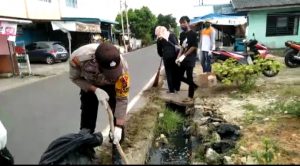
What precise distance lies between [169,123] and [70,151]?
13.3 feet

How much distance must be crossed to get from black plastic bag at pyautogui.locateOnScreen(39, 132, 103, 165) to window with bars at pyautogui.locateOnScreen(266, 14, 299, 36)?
21590mm

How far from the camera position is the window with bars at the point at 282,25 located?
877 inches

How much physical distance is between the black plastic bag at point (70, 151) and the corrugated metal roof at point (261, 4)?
21.0 m

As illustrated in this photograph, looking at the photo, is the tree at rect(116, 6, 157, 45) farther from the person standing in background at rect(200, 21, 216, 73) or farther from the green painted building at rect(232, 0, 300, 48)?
the person standing in background at rect(200, 21, 216, 73)

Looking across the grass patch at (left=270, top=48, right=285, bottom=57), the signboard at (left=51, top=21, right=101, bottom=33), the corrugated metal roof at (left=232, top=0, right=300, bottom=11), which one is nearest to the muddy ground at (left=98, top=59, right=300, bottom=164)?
the grass patch at (left=270, top=48, right=285, bottom=57)

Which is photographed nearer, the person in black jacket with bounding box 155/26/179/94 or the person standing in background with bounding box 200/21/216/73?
the person in black jacket with bounding box 155/26/179/94

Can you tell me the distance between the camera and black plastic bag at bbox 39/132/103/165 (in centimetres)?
256

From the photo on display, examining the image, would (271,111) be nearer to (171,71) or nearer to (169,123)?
(169,123)

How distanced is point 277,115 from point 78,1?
30.4 metres

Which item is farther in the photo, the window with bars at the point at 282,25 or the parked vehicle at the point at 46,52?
the parked vehicle at the point at 46,52

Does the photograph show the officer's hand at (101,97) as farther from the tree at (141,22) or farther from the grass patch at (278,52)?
the tree at (141,22)

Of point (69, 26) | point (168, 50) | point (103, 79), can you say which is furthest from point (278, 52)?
point (103, 79)

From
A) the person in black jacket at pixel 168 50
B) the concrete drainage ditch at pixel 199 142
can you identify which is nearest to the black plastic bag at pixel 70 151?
the concrete drainage ditch at pixel 199 142

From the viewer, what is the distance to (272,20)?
22.8m
